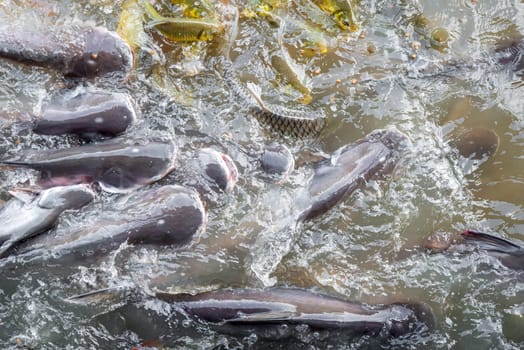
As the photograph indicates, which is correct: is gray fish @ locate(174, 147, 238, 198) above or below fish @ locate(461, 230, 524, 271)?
above

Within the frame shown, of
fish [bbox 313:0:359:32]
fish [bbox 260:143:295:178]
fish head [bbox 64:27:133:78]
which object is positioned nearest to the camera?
fish [bbox 260:143:295:178]

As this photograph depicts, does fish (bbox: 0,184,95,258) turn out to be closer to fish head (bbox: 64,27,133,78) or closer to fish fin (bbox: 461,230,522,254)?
fish head (bbox: 64,27,133,78)

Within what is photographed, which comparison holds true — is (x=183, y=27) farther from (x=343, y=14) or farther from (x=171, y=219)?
(x=171, y=219)

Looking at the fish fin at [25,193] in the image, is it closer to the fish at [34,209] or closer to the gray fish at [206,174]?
the fish at [34,209]

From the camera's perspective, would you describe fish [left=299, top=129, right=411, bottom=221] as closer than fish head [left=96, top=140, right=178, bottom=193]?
No

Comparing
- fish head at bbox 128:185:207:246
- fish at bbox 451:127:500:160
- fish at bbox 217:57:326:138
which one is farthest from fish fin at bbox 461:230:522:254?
fish head at bbox 128:185:207:246

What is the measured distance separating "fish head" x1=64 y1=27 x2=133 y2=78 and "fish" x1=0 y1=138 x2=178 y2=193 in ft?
1.83

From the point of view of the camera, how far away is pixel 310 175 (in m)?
3.44

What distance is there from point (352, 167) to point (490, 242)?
94 centimetres

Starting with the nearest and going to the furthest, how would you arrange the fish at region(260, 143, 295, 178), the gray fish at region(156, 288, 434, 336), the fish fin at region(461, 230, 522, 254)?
the gray fish at region(156, 288, 434, 336) < the fish fin at region(461, 230, 522, 254) < the fish at region(260, 143, 295, 178)

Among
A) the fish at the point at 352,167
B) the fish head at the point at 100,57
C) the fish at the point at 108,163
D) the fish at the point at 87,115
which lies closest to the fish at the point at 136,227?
the fish at the point at 108,163

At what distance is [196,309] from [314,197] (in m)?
0.95

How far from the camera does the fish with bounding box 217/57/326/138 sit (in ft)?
11.4

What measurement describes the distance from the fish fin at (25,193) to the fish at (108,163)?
0.08 meters
